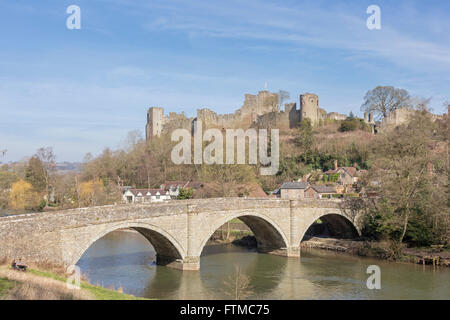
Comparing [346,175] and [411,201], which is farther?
[346,175]

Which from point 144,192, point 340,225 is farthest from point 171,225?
point 144,192

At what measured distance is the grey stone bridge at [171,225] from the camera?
14.9 m

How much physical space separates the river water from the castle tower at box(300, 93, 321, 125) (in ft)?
107

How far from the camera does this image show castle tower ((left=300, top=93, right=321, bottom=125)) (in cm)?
5822

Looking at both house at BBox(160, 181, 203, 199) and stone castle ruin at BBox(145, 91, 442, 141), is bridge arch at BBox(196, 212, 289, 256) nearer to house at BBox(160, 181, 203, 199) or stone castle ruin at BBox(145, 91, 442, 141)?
house at BBox(160, 181, 203, 199)

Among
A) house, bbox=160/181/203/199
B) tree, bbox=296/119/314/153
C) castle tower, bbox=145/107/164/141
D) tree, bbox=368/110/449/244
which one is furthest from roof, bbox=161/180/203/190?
tree, bbox=368/110/449/244

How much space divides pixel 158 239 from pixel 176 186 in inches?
1056

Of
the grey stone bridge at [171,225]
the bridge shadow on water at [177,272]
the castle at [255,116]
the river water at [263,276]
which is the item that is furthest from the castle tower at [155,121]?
the river water at [263,276]

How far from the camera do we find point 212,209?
22812 millimetres

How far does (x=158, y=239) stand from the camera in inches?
851

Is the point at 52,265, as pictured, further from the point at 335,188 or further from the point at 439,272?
the point at 335,188

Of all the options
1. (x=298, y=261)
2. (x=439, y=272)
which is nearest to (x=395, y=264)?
(x=439, y=272)

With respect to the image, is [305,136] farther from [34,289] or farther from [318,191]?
[34,289]

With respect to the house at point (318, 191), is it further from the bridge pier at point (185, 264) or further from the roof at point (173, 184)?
the bridge pier at point (185, 264)
